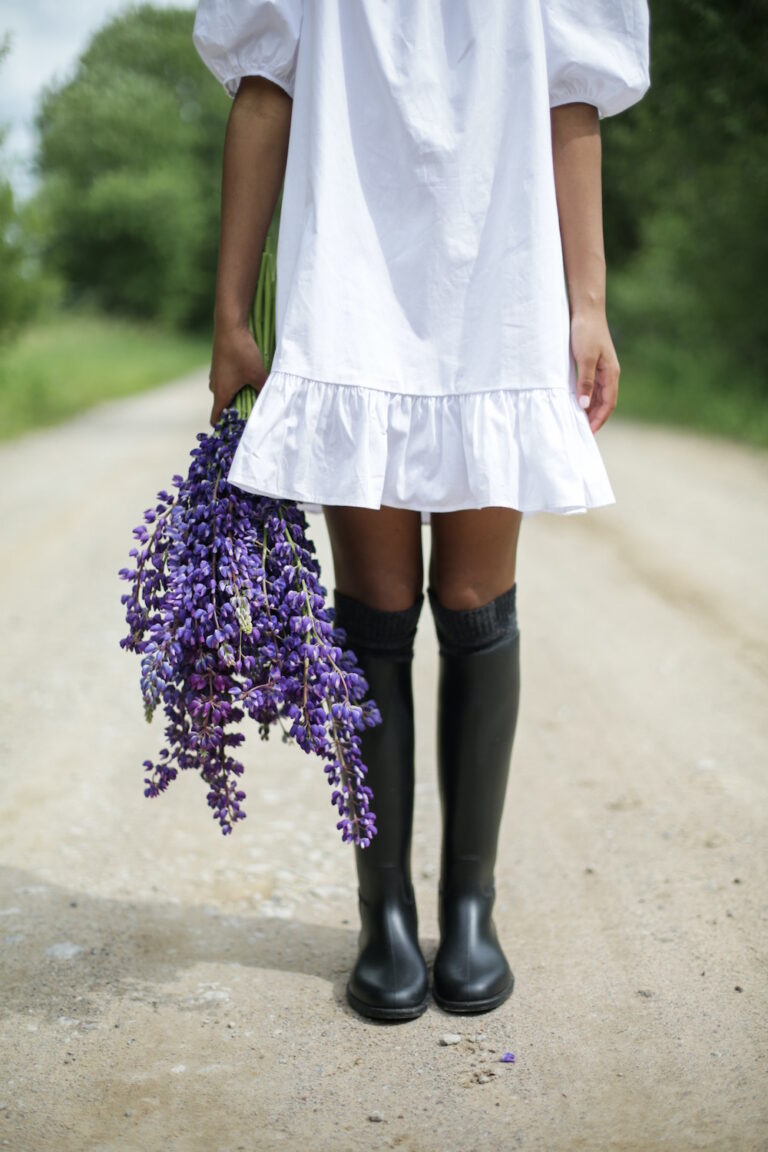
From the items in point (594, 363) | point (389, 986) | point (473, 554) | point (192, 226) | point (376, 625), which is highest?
point (192, 226)

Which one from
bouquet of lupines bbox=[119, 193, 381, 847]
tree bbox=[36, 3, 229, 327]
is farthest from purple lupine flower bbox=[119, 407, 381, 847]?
tree bbox=[36, 3, 229, 327]

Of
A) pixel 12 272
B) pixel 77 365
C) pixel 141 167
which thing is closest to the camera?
pixel 12 272

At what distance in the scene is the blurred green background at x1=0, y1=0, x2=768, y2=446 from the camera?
7781mm

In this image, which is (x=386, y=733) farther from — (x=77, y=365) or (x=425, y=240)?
(x=77, y=365)

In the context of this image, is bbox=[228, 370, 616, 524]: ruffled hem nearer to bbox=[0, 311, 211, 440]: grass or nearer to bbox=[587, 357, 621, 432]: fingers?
bbox=[587, 357, 621, 432]: fingers

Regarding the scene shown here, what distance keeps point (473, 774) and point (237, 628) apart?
518mm

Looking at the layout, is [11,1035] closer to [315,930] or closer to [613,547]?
[315,930]

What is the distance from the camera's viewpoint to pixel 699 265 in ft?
37.5

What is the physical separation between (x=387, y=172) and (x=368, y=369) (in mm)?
281

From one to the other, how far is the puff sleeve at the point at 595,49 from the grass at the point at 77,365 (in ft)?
27.4

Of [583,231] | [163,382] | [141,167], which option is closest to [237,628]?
[583,231]

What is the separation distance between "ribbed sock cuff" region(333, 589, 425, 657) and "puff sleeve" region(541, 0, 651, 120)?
77 cm

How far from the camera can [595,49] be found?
145cm

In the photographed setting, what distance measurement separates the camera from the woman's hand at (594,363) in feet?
4.93
